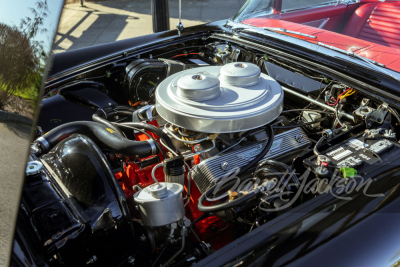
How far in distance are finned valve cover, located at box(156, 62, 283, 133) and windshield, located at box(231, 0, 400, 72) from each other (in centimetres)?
76

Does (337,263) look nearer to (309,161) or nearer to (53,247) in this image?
(309,161)

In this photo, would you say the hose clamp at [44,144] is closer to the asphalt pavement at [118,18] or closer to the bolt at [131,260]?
the bolt at [131,260]

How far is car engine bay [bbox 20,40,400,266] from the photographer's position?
1250 millimetres

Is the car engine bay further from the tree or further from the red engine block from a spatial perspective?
the tree

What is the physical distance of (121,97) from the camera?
2.48m

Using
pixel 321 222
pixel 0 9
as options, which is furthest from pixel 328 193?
pixel 0 9

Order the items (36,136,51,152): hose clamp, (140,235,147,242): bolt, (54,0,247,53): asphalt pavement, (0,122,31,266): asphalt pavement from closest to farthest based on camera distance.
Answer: (0,122,31,266): asphalt pavement, (140,235,147,242): bolt, (36,136,51,152): hose clamp, (54,0,247,53): asphalt pavement

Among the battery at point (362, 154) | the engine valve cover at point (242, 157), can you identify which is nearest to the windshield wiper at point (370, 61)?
the battery at point (362, 154)

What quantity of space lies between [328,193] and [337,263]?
0.28 meters

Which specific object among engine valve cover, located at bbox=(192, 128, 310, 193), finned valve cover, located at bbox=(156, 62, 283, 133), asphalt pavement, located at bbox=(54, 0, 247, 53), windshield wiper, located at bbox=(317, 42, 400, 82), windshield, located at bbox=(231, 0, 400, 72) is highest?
windshield, located at bbox=(231, 0, 400, 72)

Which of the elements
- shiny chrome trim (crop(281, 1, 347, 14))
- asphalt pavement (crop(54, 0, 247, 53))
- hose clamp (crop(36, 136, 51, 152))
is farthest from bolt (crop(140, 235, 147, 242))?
asphalt pavement (crop(54, 0, 247, 53))

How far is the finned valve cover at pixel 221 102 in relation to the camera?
1398 millimetres

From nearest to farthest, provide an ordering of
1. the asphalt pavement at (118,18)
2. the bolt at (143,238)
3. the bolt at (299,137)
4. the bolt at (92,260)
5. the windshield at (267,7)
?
the bolt at (92,260)
the bolt at (143,238)
the bolt at (299,137)
the windshield at (267,7)
the asphalt pavement at (118,18)

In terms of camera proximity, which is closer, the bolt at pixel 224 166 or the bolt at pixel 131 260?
the bolt at pixel 131 260
